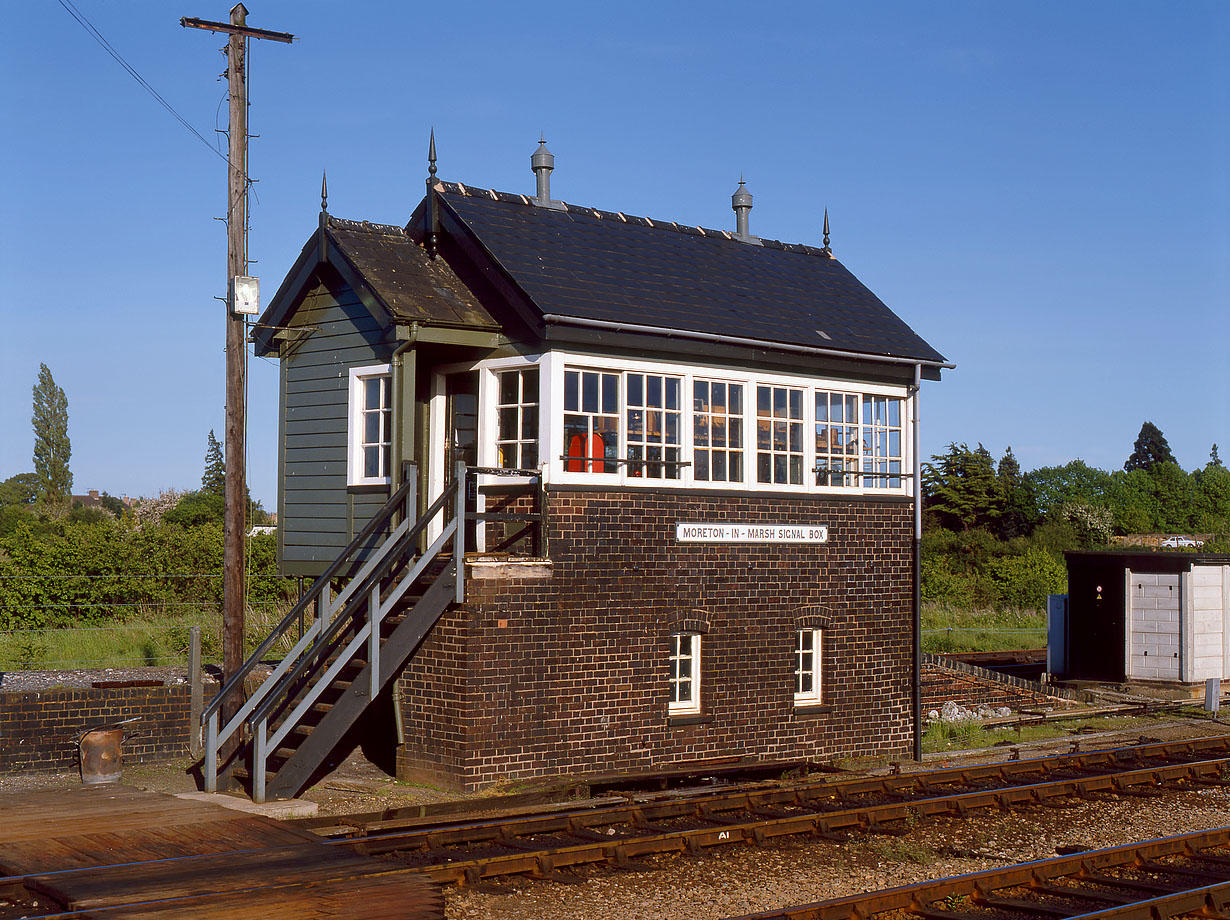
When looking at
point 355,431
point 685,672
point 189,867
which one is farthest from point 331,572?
point 189,867

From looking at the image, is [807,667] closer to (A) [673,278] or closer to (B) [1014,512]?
(A) [673,278]

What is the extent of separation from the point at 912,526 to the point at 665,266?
4602 mm

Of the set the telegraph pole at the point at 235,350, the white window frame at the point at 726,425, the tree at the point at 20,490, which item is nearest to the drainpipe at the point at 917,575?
the white window frame at the point at 726,425

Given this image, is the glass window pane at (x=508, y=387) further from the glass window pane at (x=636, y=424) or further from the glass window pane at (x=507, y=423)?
the glass window pane at (x=636, y=424)

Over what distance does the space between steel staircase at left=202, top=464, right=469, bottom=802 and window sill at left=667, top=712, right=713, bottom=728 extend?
9.86ft

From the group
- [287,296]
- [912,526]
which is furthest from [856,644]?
[287,296]

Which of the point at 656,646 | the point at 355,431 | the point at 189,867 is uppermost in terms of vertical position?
Result: the point at 355,431

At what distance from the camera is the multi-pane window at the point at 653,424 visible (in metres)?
14.3

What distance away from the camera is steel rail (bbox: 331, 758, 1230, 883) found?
9508 mm

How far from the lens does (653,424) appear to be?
1445cm

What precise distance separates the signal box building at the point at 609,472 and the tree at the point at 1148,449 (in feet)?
337

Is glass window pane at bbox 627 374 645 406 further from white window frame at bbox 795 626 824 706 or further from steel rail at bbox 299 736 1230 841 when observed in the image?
steel rail at bbox 299 736 1230 841

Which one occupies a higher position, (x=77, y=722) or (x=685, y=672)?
(x=685, y=672)

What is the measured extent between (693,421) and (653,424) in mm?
539
